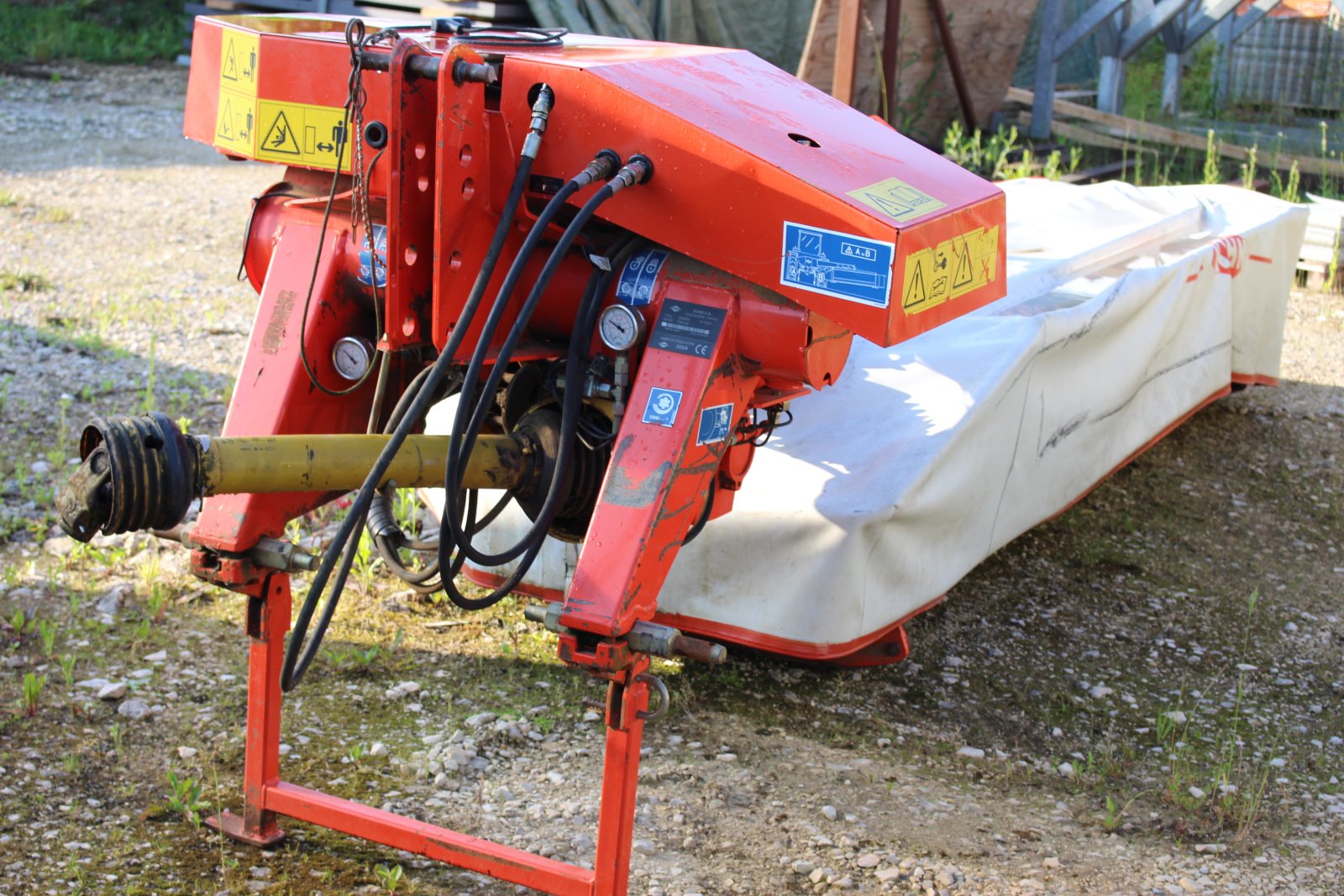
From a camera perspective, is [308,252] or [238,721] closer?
[308,252]

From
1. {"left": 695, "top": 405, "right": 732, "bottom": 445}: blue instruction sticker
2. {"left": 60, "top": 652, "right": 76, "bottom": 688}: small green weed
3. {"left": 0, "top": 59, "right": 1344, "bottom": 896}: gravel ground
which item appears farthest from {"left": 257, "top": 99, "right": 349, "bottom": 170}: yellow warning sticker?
{"left": 60, "top": 652, "right": 76, "bottom": 688}: small green weed

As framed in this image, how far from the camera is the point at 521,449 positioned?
7.42 feet

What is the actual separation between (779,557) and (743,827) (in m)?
0.62

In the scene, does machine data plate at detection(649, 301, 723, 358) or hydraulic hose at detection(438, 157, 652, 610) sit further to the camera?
machine data plate at detection(649, 301, 723, 358)

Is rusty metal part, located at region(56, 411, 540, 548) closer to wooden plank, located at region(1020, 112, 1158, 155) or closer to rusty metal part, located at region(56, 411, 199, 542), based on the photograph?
rusty metal part, located at region(56, 411, 199, 542)

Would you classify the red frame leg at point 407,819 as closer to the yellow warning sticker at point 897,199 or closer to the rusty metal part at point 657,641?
the rusty metal part at point 657,641

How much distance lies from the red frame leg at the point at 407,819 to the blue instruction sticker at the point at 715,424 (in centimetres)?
36

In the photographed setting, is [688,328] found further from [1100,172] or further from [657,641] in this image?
[1100,172]

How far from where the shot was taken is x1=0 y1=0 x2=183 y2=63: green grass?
11.3m

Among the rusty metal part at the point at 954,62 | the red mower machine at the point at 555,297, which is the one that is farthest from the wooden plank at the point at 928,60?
the red mower machine at the point at 555,297

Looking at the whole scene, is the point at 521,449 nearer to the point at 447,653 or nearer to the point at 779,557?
the point at 779,557

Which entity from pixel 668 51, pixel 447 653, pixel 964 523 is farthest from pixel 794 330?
pixel 447 653

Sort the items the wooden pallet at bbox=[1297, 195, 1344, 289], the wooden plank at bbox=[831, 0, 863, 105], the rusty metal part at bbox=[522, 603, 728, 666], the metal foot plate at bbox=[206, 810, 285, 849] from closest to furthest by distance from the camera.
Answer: the rusty metal part at bbox=[522, 603, 728, 666] → the metal foot plate at bbox=[206, 810, 285, 849] → the wooden plank at bbox=[831, 0, 863, 105] → the wooden pallet at bbox=[1297, 195, 1344, 289]

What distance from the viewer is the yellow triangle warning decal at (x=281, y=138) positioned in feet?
7.95
